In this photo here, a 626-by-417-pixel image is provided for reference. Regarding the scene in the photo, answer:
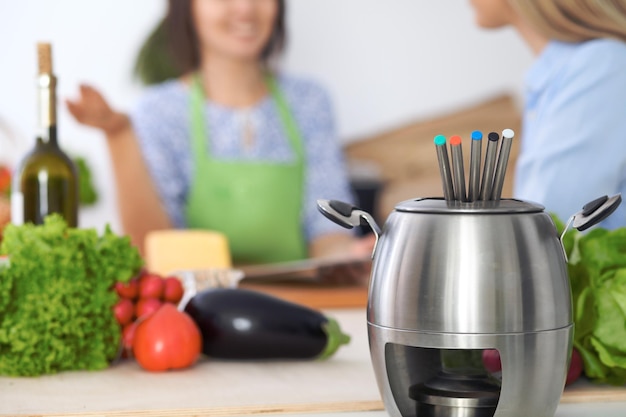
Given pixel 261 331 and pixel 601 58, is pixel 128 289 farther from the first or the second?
pixel 601 58

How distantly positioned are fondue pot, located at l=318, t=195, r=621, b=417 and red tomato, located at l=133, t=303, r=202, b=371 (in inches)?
15.6

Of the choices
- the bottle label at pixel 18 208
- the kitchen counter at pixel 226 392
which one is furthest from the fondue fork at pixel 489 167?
the bottle label at pixel 18 208

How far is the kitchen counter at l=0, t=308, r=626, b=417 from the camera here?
3.14 feet

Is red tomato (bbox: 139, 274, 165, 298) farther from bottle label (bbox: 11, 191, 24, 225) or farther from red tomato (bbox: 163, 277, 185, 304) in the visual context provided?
bottle label (bbox: 11, 191, 24, 225)

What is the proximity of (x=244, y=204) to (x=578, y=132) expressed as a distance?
1191mm

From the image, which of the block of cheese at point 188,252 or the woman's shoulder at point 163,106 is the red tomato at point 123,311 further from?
the woman's shoulder at point 163,106

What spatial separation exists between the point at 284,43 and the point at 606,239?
1.91 metres

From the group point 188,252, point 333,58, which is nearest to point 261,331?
point 188,252

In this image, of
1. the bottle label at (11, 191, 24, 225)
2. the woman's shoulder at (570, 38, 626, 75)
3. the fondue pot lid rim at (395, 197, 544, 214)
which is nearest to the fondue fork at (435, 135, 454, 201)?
the fondue pot lid rim at (395, 197, 544, 214)

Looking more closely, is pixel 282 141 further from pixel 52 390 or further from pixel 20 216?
pixel 52 390

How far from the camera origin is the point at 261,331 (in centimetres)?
124

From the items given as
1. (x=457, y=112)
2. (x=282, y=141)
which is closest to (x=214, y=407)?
(x=282, y=141)

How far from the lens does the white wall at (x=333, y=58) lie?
2779 millimetres

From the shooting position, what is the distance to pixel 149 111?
2.80 m
